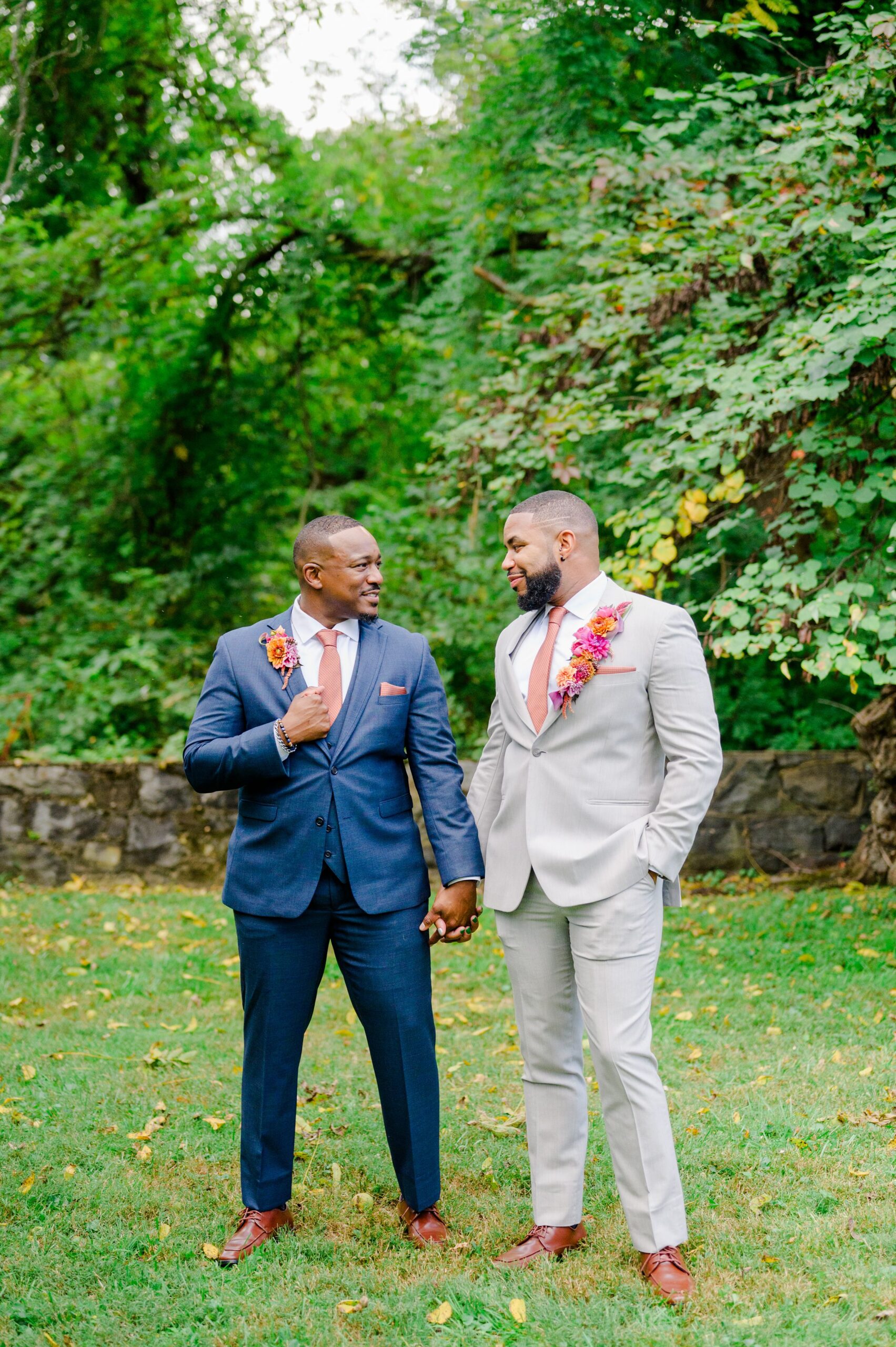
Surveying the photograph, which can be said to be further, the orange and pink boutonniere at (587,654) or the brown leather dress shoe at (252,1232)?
the brown leather dress shoe at (252,1232)

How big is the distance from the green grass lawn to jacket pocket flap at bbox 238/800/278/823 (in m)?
1.27

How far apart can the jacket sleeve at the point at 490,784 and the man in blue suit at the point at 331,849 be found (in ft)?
0.25

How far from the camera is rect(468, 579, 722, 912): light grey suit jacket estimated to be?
3152 millimetres

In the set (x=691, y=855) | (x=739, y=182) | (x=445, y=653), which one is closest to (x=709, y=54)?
(x=739, y=182)

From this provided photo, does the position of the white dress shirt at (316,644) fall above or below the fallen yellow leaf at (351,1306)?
above

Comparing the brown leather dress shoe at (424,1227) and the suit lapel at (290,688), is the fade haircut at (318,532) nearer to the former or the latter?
the suit lapel at (290,688)

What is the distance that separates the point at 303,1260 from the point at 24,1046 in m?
2.49

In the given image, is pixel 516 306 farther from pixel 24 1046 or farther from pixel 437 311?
pixel 24 1046

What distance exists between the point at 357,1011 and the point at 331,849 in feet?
1.66

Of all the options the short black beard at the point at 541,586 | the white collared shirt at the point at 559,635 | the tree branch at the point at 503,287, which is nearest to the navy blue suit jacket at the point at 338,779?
the white collared shirt at the point at 559,635

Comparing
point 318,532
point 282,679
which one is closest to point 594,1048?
point 282,679

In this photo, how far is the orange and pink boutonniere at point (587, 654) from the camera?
324 centimetres

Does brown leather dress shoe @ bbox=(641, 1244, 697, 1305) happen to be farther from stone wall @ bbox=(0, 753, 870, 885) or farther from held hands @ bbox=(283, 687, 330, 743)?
stone wall @ bbox=(0, 753, 870, 885)

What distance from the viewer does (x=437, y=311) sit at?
1059cm
